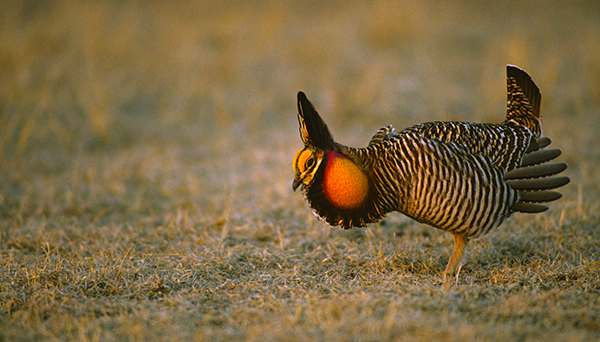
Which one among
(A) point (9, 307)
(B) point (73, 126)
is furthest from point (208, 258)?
(B) point (73, 126)

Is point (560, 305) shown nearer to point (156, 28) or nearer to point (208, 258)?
point (208, 258)

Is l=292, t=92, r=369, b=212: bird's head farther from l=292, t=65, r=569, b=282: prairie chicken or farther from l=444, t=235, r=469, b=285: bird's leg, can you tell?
l=444, t=235, r=469, b=285: bird's leg

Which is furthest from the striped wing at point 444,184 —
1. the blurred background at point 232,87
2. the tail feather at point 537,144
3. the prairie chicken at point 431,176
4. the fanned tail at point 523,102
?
the blurred background at point 232,87

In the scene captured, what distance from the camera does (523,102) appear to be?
3.62 metres

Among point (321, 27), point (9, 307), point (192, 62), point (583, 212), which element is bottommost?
point (9, 307)

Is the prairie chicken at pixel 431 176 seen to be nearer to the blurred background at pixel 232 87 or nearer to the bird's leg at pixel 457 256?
the bird's leg at pixel 457 256

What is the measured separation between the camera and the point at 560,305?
8.54 feet

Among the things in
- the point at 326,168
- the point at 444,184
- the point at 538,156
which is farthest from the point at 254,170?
the point at 538,156

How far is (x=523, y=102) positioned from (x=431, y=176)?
1.15 meters

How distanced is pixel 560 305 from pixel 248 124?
5.27 meters

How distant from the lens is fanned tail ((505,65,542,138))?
140 inches

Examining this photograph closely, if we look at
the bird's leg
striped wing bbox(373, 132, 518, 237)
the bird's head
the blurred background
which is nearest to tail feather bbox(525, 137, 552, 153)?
striped wing bbox(373, 132, 518, 237)

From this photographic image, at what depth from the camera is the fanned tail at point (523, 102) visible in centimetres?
356

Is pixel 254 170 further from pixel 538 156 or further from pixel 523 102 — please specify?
pixel 538 156
